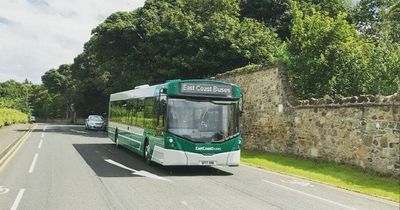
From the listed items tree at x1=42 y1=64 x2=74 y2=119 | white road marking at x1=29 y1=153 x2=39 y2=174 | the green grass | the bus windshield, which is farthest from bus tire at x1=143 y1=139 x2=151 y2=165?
tree at x1=42 y1=64 x2=74 y2=119

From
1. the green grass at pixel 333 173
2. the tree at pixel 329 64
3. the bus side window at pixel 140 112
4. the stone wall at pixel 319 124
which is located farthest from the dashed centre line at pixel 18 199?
the tree at pixel 329 64

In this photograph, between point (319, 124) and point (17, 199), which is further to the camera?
point (319, 124)

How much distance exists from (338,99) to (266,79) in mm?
6200

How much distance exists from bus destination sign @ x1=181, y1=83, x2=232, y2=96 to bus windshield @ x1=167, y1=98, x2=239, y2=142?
0.29 meters

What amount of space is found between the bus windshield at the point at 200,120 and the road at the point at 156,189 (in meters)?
1.28

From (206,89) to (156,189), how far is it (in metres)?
4.63

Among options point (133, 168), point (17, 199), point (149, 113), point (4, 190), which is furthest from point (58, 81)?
point (17, 199)

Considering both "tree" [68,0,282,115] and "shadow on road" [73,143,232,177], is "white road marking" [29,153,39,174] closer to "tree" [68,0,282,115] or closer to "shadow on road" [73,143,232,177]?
"shadow on road" [73,143,232,177]

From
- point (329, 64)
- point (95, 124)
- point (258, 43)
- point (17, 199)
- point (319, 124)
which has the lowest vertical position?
point (17, 199)

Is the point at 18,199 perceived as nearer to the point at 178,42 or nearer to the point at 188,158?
the point at 188,158

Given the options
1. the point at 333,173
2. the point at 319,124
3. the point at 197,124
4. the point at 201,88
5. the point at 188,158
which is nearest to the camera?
the point at 188,158

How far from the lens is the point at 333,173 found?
53.5 feet

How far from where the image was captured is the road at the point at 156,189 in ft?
33.7

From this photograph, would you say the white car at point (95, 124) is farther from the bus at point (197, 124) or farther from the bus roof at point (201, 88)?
the bus roof at point (201, 88)
